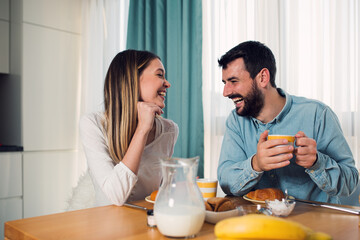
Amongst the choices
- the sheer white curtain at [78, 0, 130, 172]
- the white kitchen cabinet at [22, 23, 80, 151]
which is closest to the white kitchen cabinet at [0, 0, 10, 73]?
the white kitchen cabinet at [22, 23, 80, 151]

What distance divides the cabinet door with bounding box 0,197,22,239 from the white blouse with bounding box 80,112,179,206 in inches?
65.7

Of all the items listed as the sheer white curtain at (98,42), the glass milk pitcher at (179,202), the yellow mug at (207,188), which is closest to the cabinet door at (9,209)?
the sheer white curtain at (98,42)

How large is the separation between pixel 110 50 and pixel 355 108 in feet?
7.34

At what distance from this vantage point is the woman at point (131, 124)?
1355 mm

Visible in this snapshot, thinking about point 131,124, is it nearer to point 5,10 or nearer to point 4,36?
point 4,36

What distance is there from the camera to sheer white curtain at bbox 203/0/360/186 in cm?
179

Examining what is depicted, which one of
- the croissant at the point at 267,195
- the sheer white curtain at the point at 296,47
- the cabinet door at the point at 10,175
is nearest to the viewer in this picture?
the croissant at the point at 267,195

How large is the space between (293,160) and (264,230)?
2.75ft

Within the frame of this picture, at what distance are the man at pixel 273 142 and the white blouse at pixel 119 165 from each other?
0.32m

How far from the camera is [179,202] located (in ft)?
2.35

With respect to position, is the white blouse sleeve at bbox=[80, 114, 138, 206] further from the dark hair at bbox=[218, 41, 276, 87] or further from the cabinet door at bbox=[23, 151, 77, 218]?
the cabinet door at bbox=[23, 151, 77, 218]

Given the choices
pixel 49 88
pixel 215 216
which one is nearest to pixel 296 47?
pixel 215 216

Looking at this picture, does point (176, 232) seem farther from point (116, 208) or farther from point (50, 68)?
point (50, 68)

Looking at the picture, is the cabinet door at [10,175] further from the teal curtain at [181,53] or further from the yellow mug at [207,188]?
the yellow mug at [207,188]
